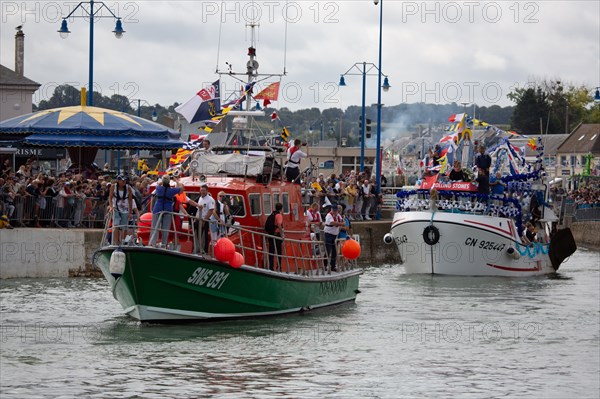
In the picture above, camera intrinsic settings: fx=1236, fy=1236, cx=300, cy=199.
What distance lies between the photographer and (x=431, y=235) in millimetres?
35406

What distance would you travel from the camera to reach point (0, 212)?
30.9 metres

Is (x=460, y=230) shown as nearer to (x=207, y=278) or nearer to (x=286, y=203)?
(x=286, y=203)

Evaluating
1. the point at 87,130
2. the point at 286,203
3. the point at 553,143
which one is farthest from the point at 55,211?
the point at 553,143

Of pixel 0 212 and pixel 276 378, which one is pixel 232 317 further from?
pixel 0 212

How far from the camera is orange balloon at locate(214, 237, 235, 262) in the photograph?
2180cm

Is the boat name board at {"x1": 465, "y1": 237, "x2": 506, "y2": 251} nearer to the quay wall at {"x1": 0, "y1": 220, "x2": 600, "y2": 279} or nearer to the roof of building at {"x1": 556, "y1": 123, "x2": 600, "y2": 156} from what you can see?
the quay wall at {"x1": 0, "y1": 220, "x2": 600, "y2": 279}

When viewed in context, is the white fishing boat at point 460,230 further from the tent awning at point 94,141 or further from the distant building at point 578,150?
the distant building at point 578,150

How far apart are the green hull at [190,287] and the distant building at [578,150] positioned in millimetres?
89897

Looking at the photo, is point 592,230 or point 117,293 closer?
point 117,293

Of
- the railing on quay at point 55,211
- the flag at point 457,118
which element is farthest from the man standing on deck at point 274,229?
the flag at point 457,118

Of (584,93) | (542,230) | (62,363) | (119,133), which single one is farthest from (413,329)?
(584,93)

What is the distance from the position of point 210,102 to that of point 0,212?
705 cm

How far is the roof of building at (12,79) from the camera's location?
67.0m

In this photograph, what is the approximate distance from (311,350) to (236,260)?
2.17 m
